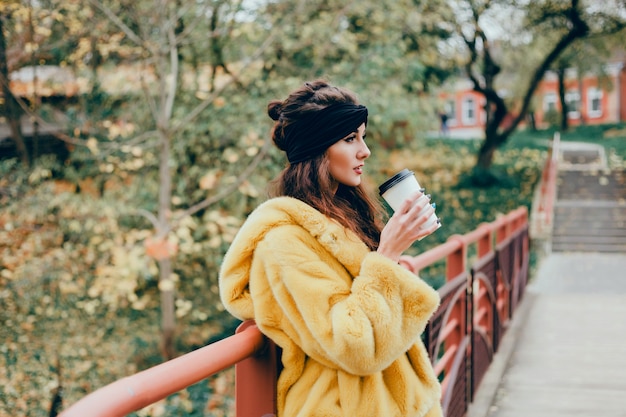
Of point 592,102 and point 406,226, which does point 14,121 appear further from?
point 592,102

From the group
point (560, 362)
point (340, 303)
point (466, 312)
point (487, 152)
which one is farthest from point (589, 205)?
point (340, 303)

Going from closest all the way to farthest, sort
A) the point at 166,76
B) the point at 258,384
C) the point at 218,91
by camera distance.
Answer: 1. the point at 258,384
2. the point at 218,91
3. the point at 166,76

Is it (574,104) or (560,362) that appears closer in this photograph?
(560,362)

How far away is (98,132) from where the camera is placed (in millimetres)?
9664

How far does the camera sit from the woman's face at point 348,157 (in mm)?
1853

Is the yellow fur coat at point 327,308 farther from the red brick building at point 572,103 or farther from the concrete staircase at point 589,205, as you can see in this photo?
the red brick building at point 572,103

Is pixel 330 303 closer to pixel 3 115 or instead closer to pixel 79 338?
pixel 79 338

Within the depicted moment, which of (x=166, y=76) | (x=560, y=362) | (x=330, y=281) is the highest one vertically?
(x=166, y=76)

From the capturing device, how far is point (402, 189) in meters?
1.75

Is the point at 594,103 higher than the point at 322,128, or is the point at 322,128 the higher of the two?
the point at 322,128

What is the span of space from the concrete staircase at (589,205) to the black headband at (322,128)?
15539 mm

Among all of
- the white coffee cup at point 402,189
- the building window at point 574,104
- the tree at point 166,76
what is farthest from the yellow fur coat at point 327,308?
the building window at point 574,104

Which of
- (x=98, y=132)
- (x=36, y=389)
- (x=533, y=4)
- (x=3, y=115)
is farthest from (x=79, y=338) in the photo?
(x=533, y=4)

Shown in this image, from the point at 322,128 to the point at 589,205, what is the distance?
20.3m
